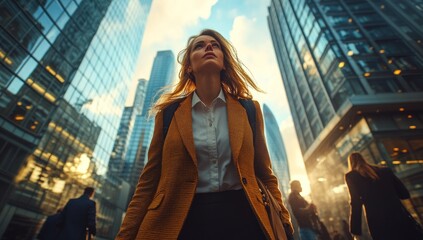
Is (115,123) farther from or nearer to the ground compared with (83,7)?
nearer to the ground

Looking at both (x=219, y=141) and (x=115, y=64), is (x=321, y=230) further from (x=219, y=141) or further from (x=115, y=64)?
(x=115, y=64)

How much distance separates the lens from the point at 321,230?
222 inches

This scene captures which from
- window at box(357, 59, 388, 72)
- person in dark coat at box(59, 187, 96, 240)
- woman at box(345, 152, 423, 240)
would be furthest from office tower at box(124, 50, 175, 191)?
woman at box(345, 152, 423, 240)

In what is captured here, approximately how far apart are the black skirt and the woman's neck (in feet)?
3.26

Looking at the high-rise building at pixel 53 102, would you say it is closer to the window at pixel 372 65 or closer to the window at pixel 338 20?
the window at pixel 338 20

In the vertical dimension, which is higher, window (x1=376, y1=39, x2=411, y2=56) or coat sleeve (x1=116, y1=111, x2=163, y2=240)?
window (x1=376, y1=39, x2=411, y2=56)

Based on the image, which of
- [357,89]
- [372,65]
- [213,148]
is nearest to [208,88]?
[213,148]

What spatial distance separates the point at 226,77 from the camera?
2463 millimetres

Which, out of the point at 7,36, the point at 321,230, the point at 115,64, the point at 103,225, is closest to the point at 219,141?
the point at 321,230

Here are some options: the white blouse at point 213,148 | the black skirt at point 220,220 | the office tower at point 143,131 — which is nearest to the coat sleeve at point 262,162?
the white blouse at point 213,148

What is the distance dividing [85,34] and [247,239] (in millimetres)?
30440

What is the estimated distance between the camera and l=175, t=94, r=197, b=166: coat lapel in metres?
1.54

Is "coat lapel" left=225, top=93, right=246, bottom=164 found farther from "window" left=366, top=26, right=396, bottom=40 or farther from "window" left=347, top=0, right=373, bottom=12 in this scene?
"window" left=347, top=0, right=373, bottom=12

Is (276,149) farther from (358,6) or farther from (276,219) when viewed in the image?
(276,219)
